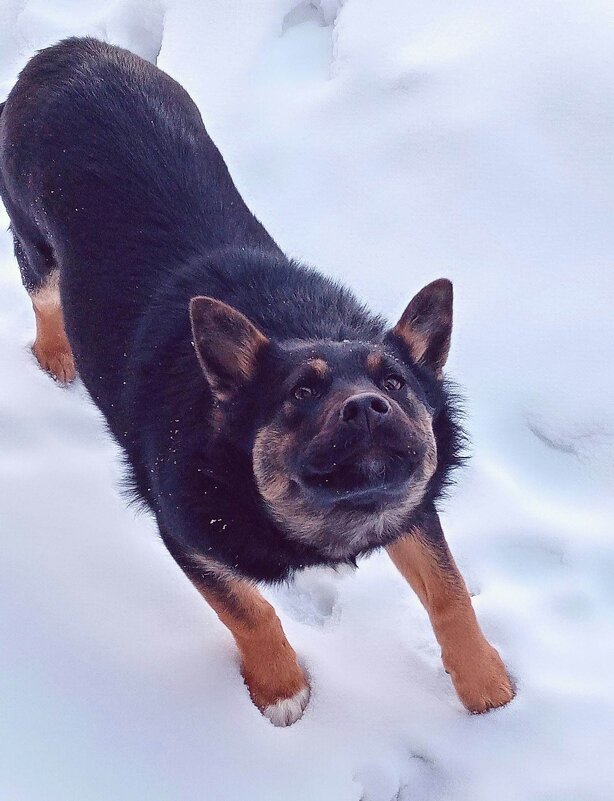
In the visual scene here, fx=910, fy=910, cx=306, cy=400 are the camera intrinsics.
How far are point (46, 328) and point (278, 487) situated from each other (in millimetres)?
Result: 2322

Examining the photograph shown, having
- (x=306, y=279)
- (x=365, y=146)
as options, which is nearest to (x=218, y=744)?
(x=306, y=279)

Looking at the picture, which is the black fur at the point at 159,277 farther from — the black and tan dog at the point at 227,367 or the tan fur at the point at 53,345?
the tan fur at the point at 53,345

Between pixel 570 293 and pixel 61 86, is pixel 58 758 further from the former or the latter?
pixel 570 293

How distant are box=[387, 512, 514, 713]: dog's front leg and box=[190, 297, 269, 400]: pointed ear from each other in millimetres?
886

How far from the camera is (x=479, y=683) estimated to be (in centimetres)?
323

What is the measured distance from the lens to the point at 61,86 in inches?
149

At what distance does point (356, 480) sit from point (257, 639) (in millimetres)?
973

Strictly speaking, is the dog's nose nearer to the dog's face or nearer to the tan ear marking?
the dog's face

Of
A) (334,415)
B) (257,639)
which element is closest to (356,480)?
(334,415)

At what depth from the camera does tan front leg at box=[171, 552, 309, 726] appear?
10.4ft

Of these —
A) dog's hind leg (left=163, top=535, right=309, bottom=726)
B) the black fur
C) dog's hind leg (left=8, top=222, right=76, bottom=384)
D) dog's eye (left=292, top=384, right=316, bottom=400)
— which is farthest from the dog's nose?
dog's hind leg (left=8, top=222, right=76, bottom=384)

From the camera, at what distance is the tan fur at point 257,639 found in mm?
3188

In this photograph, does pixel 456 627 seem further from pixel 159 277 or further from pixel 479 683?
pixel 159 277

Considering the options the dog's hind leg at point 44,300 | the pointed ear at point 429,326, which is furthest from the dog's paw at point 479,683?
the dog's hind leg at point 44,300
